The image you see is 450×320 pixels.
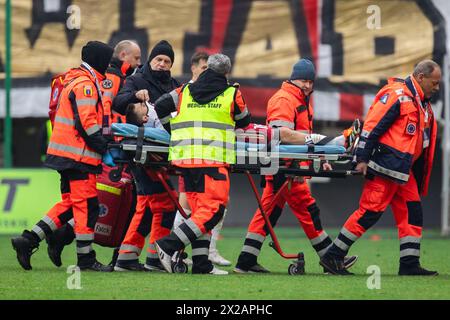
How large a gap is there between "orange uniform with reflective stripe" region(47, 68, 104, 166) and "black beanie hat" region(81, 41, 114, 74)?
197mm

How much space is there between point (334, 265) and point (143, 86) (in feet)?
7.95

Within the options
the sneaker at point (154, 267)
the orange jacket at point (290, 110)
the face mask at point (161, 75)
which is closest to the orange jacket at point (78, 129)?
the face mask at point (161, 75)

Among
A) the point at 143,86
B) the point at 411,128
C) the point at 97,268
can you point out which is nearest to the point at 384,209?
the point at 411,128

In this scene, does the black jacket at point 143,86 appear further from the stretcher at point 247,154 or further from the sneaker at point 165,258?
the sneaker at point 165,258

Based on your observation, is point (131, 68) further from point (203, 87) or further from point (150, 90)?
point (203, 87)

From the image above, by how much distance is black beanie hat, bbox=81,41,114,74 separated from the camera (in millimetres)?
11039

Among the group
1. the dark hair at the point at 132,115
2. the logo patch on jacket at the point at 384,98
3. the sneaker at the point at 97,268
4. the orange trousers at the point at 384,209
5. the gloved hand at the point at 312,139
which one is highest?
the logo patch on jacket at the point at 384,98

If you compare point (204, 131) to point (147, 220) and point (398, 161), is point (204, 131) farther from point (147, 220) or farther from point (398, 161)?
point (398, 161)

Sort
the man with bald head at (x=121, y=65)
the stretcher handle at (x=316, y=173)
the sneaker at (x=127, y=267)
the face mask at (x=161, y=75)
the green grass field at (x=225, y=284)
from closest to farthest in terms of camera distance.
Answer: the green grass field at (x=225, y=284) → the stretcher handle at (x=316, y=173) → the sneaker at (x=127, y=267) → the face mask at (x=161, y=75) → the man with bald head at (x=121, y=65)

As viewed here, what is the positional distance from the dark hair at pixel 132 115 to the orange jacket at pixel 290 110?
47.3 inches

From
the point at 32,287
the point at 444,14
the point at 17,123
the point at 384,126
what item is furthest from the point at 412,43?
the point at 32,287

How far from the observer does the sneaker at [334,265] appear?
11.0 m

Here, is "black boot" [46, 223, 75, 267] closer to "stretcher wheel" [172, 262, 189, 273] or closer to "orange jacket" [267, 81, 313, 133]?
"stretcher wheel" [172, 262, 189, 273]

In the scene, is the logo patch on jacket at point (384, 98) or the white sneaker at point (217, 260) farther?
the white sneaker at point (217, 260)
